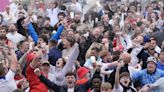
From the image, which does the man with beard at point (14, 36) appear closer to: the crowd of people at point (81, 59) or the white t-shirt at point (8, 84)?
the crowd of people at point (81, 59)

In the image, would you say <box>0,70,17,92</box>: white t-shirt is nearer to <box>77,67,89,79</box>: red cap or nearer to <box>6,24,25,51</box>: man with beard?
<box>77,67,89,79</box>: red cap

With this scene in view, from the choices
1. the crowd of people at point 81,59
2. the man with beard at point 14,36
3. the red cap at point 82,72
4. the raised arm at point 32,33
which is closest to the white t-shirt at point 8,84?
the crowd of people at point 81,59

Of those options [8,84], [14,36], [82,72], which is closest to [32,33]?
[14,36]

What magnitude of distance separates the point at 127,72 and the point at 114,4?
10328mm

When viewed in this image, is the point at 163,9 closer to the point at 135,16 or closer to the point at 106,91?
the point at 135,16

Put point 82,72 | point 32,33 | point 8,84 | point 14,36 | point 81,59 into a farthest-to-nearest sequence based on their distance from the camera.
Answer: point 14,36 → point 32,33 → point 81,59 → point 82,72 → point 8,84

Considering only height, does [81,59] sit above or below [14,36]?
below

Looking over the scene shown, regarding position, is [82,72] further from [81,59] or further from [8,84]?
[81,59]

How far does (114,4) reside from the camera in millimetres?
20438

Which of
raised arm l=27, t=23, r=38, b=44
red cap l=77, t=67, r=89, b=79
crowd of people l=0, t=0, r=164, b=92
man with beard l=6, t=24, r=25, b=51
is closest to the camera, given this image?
crowd of people l=0, t=0, r=164, b=92

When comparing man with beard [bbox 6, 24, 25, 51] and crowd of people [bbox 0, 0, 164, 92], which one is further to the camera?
man with beard [bbox 6, 24, 25, 51]

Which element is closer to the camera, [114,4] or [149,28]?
[149,28]

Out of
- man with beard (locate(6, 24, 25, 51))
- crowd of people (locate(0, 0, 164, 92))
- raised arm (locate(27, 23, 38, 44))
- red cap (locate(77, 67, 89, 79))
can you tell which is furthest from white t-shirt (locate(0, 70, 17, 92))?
man with beard (locate(6, 24, 25, 51))

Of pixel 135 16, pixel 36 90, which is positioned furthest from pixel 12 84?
pixel 135 16
